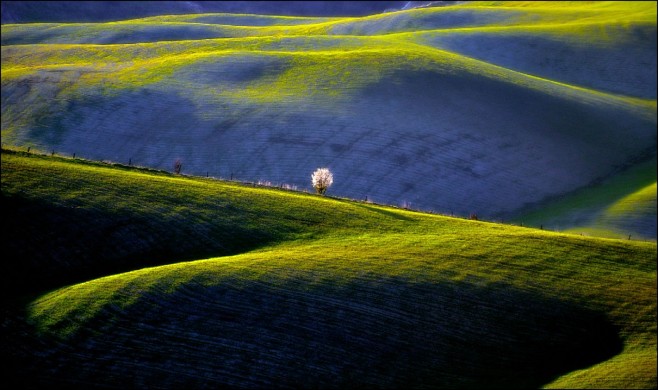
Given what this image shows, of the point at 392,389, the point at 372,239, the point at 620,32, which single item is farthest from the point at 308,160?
the point at 620,32

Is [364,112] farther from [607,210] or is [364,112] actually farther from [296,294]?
[296,294]

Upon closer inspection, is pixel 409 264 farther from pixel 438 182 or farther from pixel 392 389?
pixel 438 182

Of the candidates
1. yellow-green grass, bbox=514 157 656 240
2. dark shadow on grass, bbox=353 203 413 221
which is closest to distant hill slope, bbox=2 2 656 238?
yellow-green grass, bbox=514 157 656 240

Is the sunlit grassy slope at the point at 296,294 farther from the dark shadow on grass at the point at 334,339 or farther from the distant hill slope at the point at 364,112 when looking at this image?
the distant hill slope at the point at 364,112

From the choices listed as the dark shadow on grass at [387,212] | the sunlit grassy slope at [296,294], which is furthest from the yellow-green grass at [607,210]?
the sunlit grassy slope at [296,294]

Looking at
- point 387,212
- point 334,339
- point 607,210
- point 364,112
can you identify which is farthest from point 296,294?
point 364,112
